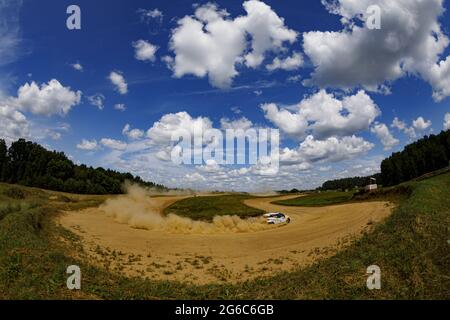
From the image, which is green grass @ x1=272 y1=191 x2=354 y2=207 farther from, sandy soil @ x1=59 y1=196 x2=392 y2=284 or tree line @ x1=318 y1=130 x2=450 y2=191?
sandy soil @ x1=59 y1=196 x2=392 y2=284

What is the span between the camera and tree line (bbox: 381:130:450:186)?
134m

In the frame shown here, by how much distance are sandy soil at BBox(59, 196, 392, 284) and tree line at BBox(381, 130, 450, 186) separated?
3885 inches

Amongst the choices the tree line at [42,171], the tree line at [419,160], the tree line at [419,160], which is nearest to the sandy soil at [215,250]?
the tree line at [419,160]

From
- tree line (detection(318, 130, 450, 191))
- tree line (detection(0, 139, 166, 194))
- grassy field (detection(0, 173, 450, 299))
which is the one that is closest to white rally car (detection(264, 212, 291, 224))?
grassy field (detection(0, 173, 450, 299))

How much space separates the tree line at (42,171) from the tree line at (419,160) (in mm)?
123339

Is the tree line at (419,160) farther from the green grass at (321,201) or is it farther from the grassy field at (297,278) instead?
the grassy field at (297,278)

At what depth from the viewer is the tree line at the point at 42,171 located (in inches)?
5758

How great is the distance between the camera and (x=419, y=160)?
454 ft

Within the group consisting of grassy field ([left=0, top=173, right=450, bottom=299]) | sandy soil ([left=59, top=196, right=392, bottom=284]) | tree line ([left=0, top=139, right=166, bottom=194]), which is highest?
tree line ([left=0, top=139, right=166, bottom=194])

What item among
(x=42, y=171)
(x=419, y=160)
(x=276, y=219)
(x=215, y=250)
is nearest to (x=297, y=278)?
(x=215, y=250)

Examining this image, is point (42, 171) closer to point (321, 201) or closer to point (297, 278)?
point (321, 201)
